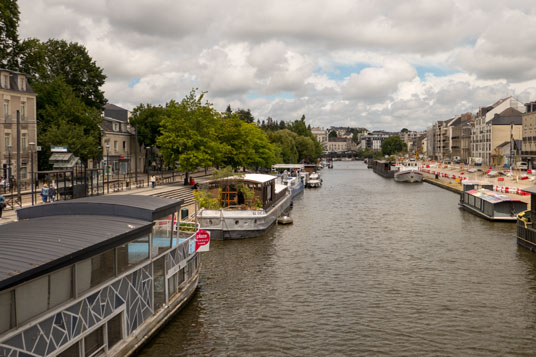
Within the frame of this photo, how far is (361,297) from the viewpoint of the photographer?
21781 mm

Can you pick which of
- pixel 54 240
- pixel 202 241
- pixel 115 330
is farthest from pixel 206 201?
pixel 54 240

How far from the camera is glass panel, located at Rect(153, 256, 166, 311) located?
17003mm

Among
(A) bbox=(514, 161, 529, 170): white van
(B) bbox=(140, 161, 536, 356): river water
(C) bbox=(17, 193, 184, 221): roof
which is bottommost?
(B) bbox=(140, 161, 536, 356): river water

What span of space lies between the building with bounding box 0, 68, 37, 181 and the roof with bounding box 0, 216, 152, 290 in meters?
38.0

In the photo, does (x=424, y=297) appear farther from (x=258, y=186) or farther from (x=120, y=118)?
(x=120, y=118)

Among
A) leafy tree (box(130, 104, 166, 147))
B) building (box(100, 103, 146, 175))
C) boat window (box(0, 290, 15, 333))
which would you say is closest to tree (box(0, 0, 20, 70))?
building (box(100, 103, 146, 175))

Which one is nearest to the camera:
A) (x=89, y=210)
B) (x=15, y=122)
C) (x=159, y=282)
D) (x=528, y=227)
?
(x=89, y=210)

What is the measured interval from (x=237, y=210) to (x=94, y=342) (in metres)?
22.4

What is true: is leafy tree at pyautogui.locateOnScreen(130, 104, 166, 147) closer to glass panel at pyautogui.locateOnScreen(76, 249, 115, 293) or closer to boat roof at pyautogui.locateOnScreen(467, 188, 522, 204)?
boat roof at pyautogui.locateOnScreen(467, 188, 522, 204)

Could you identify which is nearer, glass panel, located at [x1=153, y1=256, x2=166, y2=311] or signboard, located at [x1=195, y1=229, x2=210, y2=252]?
glass panel, located at [x1=153, y1=256, x2=166, y2=311]

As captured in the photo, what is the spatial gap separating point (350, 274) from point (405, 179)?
83352mm

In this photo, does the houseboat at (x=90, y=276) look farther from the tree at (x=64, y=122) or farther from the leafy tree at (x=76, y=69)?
the leafy tree at (x=76, y=69)

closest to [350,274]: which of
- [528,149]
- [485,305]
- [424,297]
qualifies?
[424,297]

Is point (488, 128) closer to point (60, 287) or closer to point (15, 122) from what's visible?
point (15, 122)
